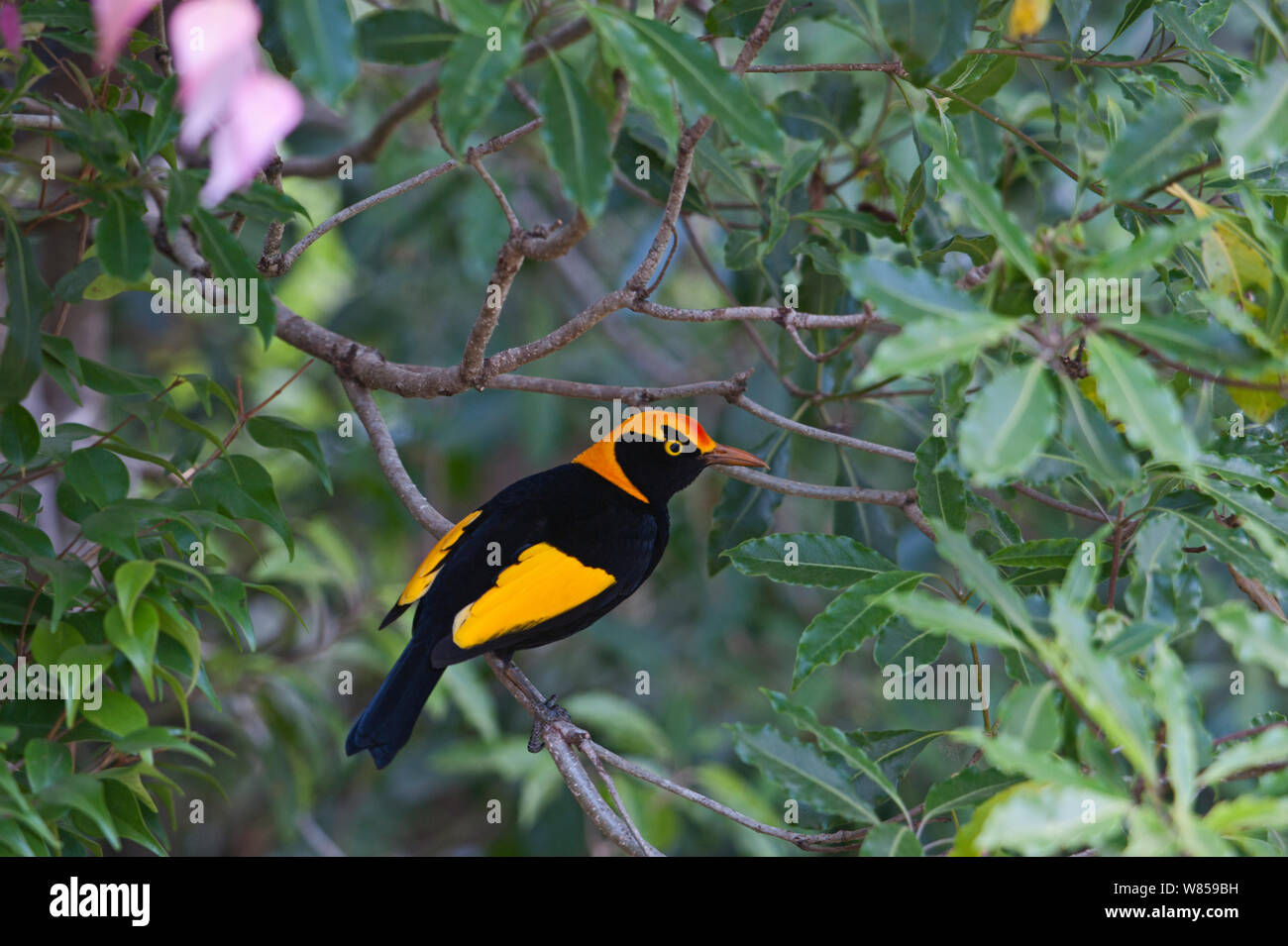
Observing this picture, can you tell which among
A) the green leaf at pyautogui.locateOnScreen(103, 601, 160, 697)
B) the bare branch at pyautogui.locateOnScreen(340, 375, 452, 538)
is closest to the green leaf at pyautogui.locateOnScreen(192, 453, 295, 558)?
→ the green leaf at pyautogui.locateOnScreen(103, 601, 160, 697)

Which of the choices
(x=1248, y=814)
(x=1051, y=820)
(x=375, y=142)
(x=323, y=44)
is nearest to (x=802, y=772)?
(x=1051, y=820)

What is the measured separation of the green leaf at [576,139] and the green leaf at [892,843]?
89 centimetres

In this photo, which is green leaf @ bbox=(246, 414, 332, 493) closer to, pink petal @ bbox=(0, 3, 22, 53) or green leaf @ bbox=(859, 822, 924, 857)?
pink petal @ bbox=(0, 3, 22, 53)

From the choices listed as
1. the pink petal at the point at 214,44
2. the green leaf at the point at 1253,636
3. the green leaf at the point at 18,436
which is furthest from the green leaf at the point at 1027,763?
the green leaf at the point at 18,436

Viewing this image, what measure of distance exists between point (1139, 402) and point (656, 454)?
5.90ft

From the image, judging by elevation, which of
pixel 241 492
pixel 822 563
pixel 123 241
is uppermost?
pixel 123 241

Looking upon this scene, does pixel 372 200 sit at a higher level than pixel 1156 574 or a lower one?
higher

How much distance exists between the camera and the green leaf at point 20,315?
166 centimetres

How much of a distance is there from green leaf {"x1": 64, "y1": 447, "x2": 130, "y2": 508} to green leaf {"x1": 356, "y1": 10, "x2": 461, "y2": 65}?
30.9 inches

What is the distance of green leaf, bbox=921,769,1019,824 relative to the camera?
1578 millimetres

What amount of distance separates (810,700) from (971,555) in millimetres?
2943

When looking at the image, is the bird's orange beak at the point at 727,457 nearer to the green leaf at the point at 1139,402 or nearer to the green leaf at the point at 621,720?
the green leaf at the point at 1139,402

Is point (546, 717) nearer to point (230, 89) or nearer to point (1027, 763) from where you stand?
point (1027, 763)

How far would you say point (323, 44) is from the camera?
1153 millimetres
